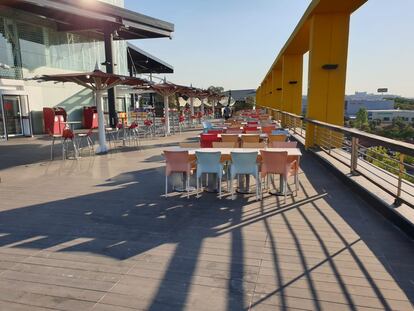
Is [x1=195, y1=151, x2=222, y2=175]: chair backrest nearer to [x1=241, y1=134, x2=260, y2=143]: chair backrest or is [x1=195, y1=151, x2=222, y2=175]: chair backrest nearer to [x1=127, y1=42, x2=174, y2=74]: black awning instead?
[x1=241, y1=134, x2=260, y2=143]: chair backrest

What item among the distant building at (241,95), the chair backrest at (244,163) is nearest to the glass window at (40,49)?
the chair backrest at (244,163)

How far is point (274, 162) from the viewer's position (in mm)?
4832

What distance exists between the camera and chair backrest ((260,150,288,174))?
4.77 metres

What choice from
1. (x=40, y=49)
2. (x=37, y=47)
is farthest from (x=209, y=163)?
(x=40, y=49)

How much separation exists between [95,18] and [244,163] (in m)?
13.8

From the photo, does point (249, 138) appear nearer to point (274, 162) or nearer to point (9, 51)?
point (274, 162)

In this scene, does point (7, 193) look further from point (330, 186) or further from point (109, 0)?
point (109, 0)

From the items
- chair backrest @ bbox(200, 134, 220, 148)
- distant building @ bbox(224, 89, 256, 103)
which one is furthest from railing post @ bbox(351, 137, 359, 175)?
distant building @ bbox(224, 89, 256, 103)

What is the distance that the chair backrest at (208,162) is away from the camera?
499 centimetres

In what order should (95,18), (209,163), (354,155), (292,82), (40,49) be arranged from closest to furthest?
1. (209,163)
2. (354,155)
3. (95,18)
4. (292,82)
5. (40,49)

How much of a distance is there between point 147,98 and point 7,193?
146 ft

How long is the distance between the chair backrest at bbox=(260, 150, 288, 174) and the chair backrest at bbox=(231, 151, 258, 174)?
0.42 feet

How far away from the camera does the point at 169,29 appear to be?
2036 centimetres

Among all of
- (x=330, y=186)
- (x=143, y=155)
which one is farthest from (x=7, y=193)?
(x=330, y=186)
